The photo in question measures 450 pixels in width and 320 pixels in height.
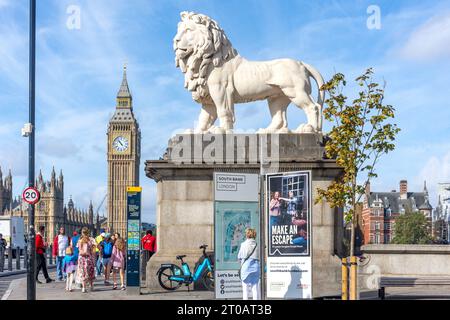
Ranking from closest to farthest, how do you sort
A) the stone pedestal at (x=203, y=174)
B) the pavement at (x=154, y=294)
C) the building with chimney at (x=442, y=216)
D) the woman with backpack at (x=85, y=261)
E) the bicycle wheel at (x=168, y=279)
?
the pavement at (x=154, y=294) → the bicycle wheel at (x=168, y=279) → the stone pedestal at (x=203, y=174) → the woman with backpack at (x=85, y=261) → the building with chimney at (x=442, y=216)

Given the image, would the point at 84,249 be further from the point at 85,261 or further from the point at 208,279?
the point at 208,279

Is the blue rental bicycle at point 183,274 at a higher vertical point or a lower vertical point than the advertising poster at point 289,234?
lower

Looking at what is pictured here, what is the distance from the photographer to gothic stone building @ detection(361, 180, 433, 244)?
162 meters

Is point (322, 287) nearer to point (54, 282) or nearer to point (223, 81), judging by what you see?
point (223, 81)

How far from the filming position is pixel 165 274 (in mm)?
21062

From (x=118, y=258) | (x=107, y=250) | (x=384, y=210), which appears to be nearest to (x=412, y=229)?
(x=384, y=210)

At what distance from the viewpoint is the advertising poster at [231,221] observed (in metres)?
15.8

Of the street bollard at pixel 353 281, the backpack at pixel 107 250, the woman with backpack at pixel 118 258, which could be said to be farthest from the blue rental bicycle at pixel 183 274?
the backpack at pixel 107 250

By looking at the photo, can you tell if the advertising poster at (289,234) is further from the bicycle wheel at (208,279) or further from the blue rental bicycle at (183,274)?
the bicycle wheel at (208,279)

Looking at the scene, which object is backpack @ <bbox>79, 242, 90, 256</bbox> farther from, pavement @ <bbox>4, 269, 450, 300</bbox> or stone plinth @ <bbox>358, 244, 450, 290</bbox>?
stone plinth @ <bbox>358, 244, 450, 290</bbox>

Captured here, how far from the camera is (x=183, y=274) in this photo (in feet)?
68.2

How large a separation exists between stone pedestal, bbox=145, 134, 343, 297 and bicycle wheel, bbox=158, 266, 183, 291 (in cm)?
29

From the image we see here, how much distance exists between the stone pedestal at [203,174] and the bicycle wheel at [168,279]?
0.95 ft
